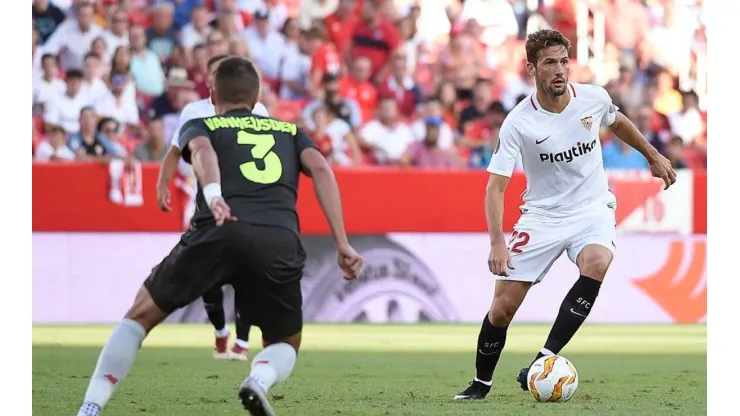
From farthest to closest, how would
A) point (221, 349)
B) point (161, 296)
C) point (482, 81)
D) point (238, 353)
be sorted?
point (482, 81) → point (221, 349) → point (238, 353) → point (161, 296)

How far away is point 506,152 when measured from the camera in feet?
26.3

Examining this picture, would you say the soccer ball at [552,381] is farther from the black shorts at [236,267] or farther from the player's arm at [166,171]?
the player's arm at [166,171]

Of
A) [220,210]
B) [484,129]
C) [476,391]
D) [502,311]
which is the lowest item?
[476,391]

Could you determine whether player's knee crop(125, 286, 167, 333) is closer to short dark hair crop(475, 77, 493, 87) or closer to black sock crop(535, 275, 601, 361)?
black sock crop(535, 275, 601, 361)

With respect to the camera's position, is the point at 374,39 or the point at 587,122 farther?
the point at 374,39

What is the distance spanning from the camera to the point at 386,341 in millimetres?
13227

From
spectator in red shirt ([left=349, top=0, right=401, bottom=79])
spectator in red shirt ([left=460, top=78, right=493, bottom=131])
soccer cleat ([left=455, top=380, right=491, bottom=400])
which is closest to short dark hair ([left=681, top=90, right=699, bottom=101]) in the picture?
spectator in red shirt ([left=460, top=78, right=493, bottom=131])

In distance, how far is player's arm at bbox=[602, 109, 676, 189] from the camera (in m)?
8.31

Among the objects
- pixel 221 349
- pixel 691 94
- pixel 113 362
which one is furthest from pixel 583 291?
pixel 691 94

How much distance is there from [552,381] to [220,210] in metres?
2.86

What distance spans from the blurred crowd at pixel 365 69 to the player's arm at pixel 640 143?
7.75 metres

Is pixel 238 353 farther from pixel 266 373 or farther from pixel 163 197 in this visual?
pixel 266 373

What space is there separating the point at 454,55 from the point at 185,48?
4143 mm
